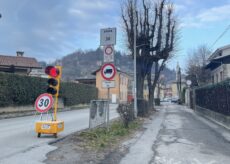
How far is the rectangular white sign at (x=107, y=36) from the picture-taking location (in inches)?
469

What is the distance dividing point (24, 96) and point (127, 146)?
18252 mm

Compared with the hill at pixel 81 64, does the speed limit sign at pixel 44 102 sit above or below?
below

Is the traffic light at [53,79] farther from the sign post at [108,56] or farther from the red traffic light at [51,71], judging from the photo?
the sign post at [108,56]

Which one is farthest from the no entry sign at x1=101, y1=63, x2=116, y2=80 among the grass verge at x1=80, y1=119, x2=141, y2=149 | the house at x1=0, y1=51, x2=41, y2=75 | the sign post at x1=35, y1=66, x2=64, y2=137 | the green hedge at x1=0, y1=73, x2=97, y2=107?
the house at x1=0, y1=51, x2=41, y2=75

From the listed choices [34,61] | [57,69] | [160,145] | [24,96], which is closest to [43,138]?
[57,69]

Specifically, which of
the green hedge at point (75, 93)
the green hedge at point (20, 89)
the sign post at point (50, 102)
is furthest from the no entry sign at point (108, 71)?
the green hedge at point (75, 93)

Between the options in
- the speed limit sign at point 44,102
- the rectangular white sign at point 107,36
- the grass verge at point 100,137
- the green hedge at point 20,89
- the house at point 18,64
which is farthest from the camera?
the house at point 18,64

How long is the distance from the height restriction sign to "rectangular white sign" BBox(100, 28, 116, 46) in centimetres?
17

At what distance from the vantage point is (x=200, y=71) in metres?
52.8

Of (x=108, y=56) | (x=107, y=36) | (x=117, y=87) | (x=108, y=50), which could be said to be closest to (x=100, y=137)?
(x=108, y=56)

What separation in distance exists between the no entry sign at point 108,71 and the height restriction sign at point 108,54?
0.62 feet

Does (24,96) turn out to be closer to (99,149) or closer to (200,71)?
(99,149)

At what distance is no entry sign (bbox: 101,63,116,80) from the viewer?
38.3 ft

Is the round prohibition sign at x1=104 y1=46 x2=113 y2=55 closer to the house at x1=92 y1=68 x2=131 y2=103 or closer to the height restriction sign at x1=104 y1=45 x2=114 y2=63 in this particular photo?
the height restriction sign at x1=104 y1=45 x2=114 y2=63
